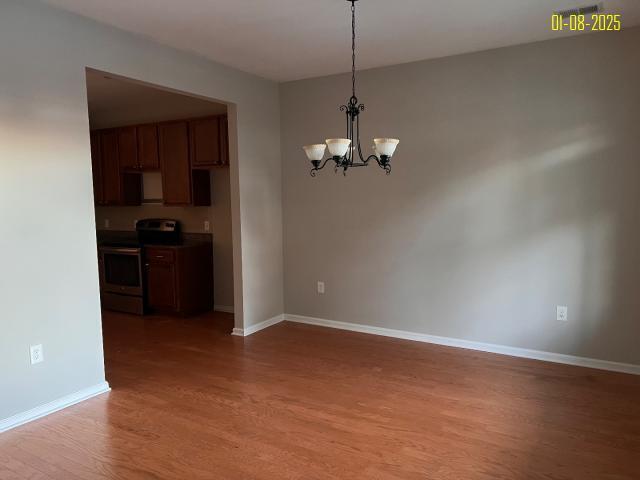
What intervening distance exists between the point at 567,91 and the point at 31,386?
14.0 ft

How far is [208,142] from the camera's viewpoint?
5211mm

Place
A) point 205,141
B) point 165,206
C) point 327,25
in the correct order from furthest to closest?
point 165,206 → point 205,141 → point 327,25

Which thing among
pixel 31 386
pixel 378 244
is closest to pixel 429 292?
pixel 378 244

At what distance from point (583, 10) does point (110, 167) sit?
526 centimetres

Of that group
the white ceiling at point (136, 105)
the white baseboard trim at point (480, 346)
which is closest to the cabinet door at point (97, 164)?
the white ceiling at point (136, 105)

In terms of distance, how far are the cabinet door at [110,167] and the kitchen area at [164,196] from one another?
12 millimetres

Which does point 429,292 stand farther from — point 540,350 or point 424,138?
point 424,138

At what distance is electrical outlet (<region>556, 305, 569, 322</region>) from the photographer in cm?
384

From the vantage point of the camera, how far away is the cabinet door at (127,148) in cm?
579

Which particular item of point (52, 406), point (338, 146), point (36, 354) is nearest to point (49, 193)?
point (36, 354)

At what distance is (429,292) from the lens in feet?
14.5

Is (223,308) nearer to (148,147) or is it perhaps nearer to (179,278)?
(179,278)

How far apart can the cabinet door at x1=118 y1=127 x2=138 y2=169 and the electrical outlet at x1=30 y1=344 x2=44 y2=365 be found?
128 inches

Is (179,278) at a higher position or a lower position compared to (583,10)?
lower
